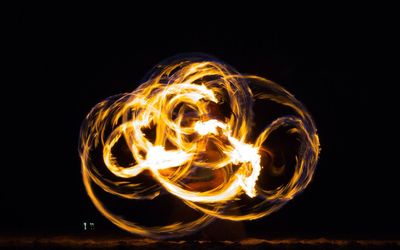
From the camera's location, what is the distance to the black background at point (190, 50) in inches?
341

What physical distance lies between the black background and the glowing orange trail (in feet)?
3.06

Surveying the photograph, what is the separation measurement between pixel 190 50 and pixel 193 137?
2.33 metres

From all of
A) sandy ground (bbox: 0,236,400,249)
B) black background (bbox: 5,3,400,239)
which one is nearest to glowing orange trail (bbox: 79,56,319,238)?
sandy ground (bbox: 0,236,400,249)

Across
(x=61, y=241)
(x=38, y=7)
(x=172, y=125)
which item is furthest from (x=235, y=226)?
(x=38, y=7)

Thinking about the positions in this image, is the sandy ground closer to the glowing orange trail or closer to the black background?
the glowing orange trail

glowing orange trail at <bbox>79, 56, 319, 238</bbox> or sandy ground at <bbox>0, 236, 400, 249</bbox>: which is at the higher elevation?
glowing orange trail at <bbox>79, 56, 319, 238</bbox>

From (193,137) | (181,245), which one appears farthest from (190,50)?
(181,245)

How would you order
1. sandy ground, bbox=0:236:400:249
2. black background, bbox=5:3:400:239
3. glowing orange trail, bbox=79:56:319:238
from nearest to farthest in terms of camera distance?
sandy ground, bbox=0:236:400:249 < glowing orange trail, bbox=79:56:319:238 < black background, bbox=5:3:400:239

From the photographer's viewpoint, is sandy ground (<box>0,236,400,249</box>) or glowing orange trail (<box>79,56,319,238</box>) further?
glowing orange trail (<box>79,56,319,238</box>)

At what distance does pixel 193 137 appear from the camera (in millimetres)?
7238

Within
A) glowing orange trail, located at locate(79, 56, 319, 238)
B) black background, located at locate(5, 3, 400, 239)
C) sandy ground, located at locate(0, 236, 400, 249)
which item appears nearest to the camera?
sandy ground, located at locate(0, 236, 400, 249)

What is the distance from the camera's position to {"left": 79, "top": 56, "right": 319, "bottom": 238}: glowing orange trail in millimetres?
6773

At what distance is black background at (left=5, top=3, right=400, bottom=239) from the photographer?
28.4 feet

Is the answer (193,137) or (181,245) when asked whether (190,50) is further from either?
(181,245)
